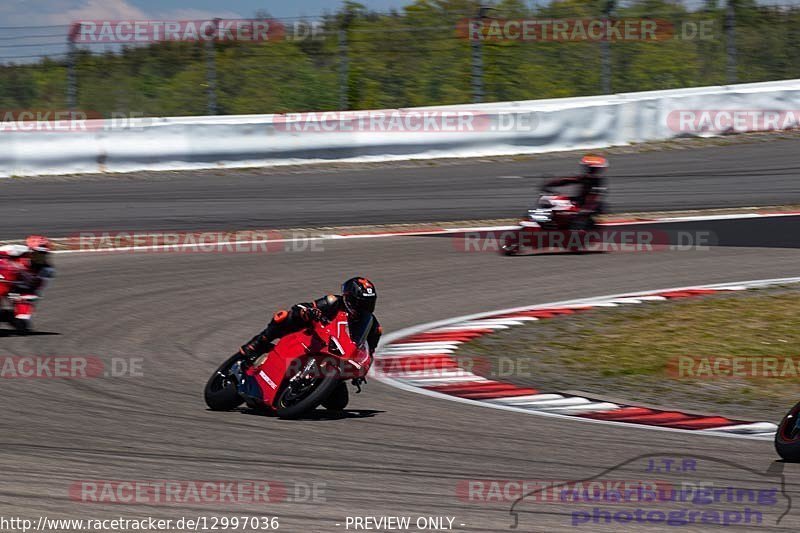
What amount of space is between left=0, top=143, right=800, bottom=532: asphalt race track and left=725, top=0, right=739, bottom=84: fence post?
347 inches

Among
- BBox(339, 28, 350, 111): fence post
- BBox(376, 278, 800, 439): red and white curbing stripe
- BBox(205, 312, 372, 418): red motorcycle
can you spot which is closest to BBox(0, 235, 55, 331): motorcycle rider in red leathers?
BBox(376, 278, 800, 439): red and white curbing stripe

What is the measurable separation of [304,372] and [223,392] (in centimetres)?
72

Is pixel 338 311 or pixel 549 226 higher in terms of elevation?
pixel 338 311

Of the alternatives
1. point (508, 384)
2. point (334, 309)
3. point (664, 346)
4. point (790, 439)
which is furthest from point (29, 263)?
point (790, 439)

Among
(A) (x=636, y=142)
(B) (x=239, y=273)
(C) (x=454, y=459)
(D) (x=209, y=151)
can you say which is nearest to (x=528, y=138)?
(A) (x=636, y=142)

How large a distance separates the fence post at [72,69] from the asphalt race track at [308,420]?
664 centimetres

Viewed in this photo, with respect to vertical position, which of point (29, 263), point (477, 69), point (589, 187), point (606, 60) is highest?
point (606, 60)

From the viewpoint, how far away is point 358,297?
23.6 ft

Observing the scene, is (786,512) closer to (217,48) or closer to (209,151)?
(209,151)

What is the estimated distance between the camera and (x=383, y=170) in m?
20.2

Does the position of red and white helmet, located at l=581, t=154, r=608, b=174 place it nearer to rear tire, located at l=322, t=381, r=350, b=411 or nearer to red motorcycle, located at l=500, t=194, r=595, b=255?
red motorcycle, located at l=500, t=194, r=595, b=255

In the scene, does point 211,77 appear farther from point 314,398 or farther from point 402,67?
point 314,398

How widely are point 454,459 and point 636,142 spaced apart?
1619 cm

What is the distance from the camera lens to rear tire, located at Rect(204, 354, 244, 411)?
7.69 m
